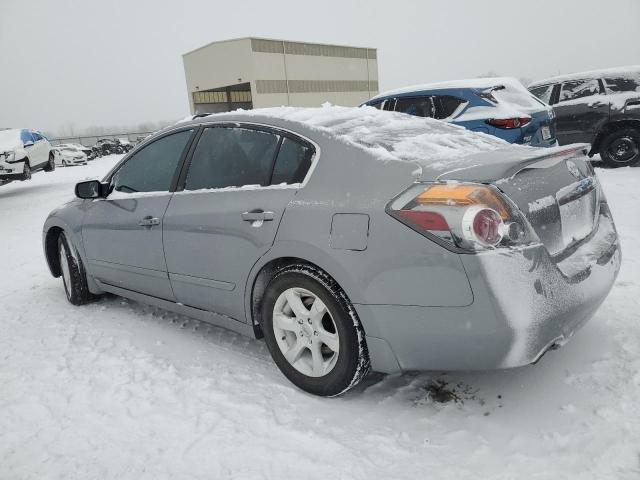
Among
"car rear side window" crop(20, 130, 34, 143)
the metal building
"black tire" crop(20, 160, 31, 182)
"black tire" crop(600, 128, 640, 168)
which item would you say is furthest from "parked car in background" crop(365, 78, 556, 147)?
the metal building

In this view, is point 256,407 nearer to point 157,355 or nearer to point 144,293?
point 157,355

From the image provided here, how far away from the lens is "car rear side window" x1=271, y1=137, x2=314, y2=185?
2.64m

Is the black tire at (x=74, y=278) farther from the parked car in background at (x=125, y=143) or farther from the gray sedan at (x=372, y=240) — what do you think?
the parked car in background at (x=125, y=143)

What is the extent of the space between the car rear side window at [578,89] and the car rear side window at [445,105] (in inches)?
135

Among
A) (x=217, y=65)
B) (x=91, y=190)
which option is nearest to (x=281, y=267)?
(x=91, y=190)

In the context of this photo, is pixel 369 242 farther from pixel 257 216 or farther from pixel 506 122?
pixel 506 122

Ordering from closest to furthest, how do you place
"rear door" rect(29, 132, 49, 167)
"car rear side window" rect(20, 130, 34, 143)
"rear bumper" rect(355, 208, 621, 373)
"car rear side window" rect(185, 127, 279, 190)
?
"rear bumper" rect(355, 208, 621, 373), "car rear side window" rect(185, 127, 279, 190), "car rear side window" rect(20, 130, 34, 143), "rear door" rect(29, 132, 49, 167)

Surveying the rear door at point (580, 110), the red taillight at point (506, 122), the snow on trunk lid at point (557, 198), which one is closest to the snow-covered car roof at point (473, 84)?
the red taillight at point (506, 122)

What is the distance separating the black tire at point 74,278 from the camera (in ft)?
14.3

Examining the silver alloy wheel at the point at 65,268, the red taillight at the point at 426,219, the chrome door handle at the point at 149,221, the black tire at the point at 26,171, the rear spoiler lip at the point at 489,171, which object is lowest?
the silver alloy wheel at the point at 65,268

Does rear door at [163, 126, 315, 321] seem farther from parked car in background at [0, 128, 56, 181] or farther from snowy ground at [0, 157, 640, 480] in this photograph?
parked car in background at [0, 128, 56, 181]

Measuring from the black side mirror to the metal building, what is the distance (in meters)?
41.4

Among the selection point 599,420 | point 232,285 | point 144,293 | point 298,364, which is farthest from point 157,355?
point 599,420

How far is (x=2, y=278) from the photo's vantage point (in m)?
5.61
